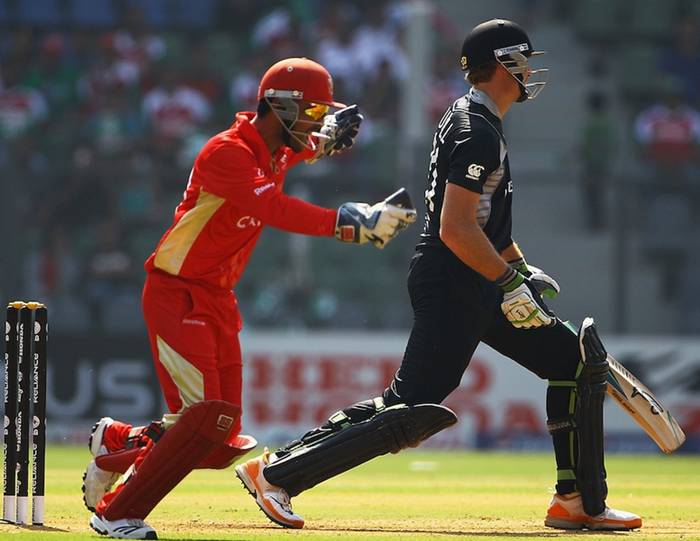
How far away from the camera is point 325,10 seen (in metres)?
19.8

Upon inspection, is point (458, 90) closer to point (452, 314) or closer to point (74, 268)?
point (74, 268)

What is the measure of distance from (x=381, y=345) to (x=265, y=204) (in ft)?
29.9

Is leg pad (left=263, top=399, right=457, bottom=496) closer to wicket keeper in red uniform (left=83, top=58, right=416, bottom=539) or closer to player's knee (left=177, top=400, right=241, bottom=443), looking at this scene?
wicket keeper in red uniform (left=83, top=58, right=416, bottom=539)

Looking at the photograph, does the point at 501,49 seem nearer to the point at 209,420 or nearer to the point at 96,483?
the point at 209,420

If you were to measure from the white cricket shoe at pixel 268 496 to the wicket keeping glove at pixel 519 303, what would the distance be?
1.28 meters

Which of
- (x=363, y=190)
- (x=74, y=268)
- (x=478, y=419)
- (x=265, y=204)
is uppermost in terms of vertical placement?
(x=265, y=204)

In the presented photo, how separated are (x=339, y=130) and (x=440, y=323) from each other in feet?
3.29

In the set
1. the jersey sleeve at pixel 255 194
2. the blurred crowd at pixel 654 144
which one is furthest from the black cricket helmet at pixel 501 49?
the blurred crowd at pixel 654 144

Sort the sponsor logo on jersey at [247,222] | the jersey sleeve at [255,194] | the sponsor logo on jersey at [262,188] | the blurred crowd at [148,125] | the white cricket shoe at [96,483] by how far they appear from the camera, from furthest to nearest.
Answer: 1. the blurred crowd at [148,125]
2. the white cricket shoe at [96,483]
3. the sponsor logo on jersey at [247,222]
4. the sponsor logo on jersey at [262,188]
5. the jersey sleeve at [255,194]

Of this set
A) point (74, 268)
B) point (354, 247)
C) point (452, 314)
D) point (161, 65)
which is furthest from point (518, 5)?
point (452, 314)

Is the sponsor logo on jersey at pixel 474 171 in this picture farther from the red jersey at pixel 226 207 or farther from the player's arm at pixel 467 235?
the red jersey at pixel 226 207

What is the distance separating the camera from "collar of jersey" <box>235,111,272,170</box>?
639cm

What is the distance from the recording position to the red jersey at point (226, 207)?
600 centimetres

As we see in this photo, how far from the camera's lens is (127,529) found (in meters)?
5.67
